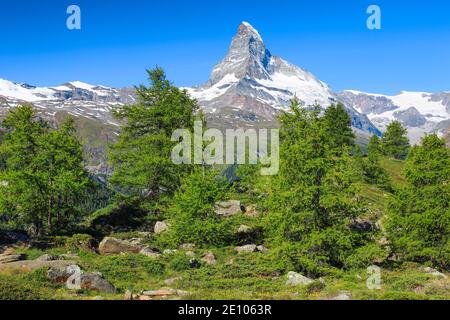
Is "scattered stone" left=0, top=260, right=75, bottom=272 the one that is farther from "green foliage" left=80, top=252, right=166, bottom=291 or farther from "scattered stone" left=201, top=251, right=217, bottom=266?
"scattered stone" left=201, top=251, right=217, bottom=266

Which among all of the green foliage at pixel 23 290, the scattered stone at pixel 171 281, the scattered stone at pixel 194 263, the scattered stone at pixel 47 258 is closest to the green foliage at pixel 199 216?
the scattered stone at pixel 194 263

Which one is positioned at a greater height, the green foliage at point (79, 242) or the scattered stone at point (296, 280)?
the green foliage at point (79, 242)

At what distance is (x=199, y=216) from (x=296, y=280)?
1084cm

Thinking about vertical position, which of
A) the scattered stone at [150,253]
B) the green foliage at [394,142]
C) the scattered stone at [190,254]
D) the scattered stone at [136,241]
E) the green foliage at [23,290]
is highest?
the green foliage at [394,142]

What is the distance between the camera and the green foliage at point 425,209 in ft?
90.5

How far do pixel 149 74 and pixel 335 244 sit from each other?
82.1ft

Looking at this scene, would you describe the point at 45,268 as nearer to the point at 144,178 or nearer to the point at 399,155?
the point at 144,178

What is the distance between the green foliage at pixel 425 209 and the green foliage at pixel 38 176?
24407mm

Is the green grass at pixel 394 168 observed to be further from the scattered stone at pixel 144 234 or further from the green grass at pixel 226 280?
the scattered stone at pixel 144 234

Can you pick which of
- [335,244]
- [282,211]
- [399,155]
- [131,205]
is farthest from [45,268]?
[399,155]

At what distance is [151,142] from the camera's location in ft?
128

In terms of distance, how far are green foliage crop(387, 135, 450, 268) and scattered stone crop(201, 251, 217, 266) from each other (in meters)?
12.0

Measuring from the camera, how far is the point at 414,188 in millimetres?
29328

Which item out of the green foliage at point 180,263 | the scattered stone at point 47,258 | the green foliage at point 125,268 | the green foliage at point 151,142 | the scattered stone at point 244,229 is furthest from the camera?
Answer: the green foliage at point 151,142
